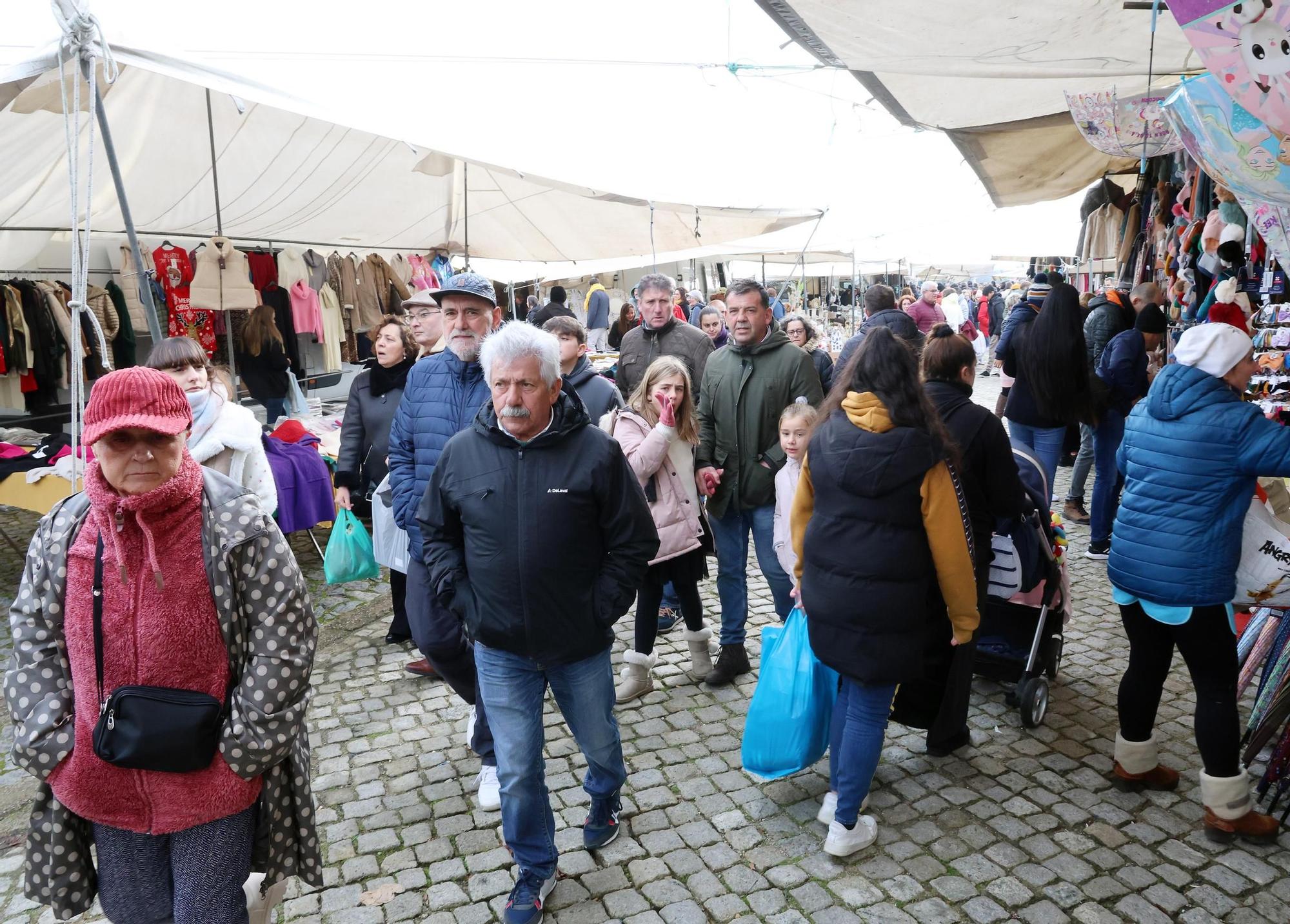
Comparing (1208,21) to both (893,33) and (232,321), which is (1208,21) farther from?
(232,321)

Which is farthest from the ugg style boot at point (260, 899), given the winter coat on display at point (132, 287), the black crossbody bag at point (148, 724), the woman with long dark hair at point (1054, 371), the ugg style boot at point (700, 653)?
the winter coat on display at point (132, 287)

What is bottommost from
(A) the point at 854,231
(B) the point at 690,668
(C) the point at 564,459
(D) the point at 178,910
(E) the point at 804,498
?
(B) the point at 690,668

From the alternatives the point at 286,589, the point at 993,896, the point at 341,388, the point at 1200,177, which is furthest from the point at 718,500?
the point at 341,388

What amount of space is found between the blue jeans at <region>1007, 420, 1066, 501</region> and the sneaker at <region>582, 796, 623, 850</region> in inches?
168

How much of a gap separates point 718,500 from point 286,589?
2.62 m

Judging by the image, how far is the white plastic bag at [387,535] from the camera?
13.6 ft

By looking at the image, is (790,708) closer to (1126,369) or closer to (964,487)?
(964,487)

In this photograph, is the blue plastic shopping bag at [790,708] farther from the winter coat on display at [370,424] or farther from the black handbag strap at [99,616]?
the winter coat on display at [370,424]

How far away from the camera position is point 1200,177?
17.0 ft

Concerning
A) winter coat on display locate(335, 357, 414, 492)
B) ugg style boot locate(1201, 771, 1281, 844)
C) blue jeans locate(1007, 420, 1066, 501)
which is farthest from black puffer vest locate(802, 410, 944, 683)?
blue jeans locate(1007, 420, 1066, 501)

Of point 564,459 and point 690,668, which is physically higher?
point 564,459

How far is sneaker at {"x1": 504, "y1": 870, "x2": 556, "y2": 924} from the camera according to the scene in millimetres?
2830

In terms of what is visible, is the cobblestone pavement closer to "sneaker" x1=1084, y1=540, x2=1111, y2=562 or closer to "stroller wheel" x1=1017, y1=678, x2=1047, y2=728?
"stroller wheel" x1=1017, y1=678, x2=1047, y2=728

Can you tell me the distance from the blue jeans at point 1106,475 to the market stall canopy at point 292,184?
3.29 m
